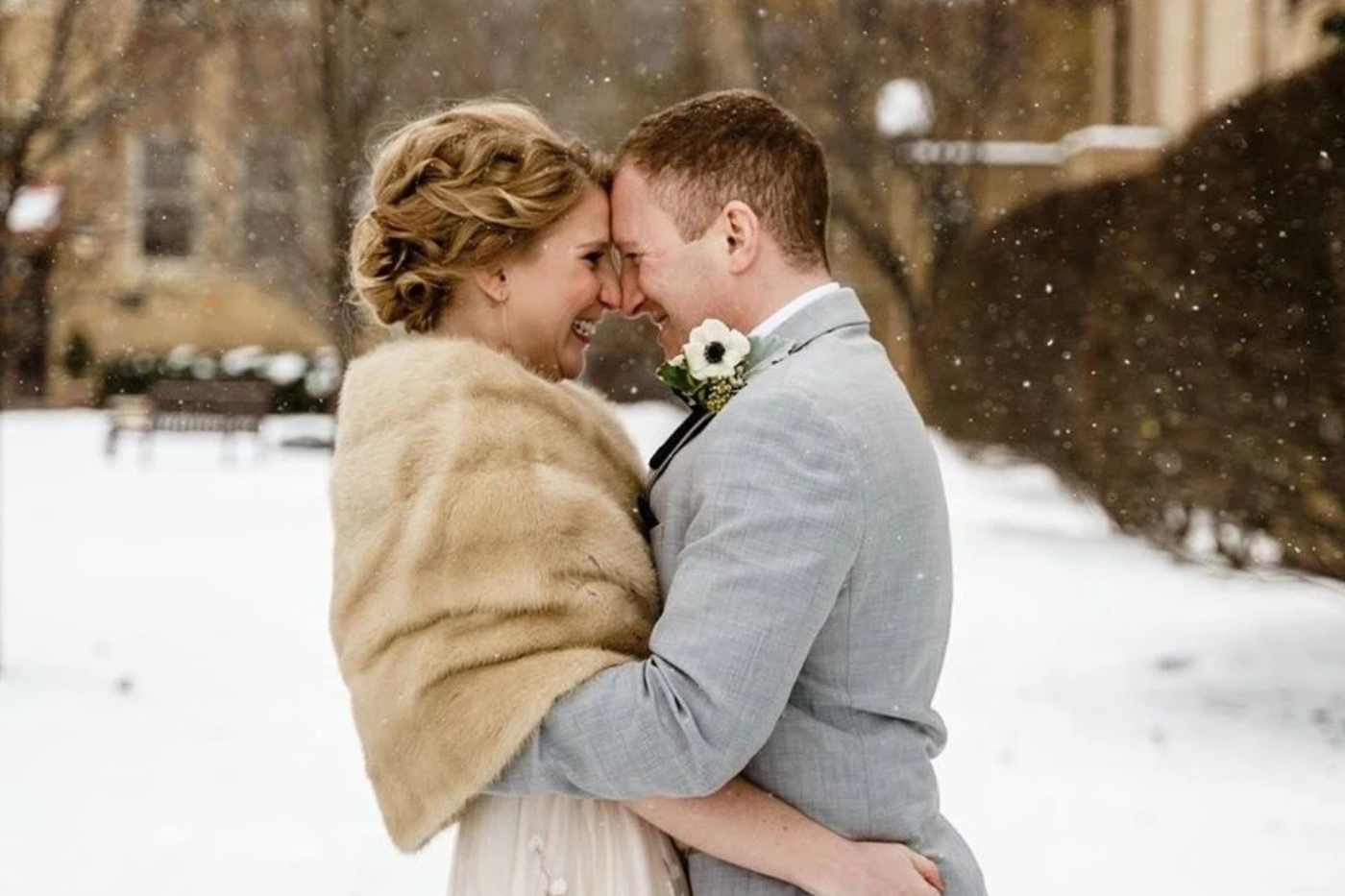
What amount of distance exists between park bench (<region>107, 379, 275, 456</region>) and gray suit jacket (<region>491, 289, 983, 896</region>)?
2166 centimetres

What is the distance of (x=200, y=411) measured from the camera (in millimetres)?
23859

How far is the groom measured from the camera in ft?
6.91

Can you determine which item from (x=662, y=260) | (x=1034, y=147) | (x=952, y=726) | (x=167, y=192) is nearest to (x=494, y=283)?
(x=662, y=260)

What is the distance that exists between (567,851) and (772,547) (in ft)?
2.08

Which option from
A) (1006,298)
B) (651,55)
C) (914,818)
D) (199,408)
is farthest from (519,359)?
(651,55)

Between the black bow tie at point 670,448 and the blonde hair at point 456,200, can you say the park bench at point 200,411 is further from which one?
the black bow tie at point 670,448

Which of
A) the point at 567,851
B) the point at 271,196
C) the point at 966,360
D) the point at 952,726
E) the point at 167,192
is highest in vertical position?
the point at 567,851

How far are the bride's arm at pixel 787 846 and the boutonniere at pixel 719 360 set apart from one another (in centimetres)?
55

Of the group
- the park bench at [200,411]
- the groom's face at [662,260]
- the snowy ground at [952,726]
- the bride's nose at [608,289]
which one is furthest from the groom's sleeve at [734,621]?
the park bench at [200,411]

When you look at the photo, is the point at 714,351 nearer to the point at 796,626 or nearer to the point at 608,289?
the point at 608,289

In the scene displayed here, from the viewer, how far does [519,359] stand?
2.60 m

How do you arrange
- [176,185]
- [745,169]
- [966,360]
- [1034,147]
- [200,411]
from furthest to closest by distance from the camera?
[176,185] → [1034,147] → [200,411] → [966,360] → [745,169]

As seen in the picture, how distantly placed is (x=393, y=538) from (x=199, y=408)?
2248 centimetres

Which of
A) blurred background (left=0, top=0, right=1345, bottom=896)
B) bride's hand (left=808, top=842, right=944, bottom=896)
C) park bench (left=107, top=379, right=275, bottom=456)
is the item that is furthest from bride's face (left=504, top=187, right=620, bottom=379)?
park bench (left=107, top=379, right=275, bottom=456)
